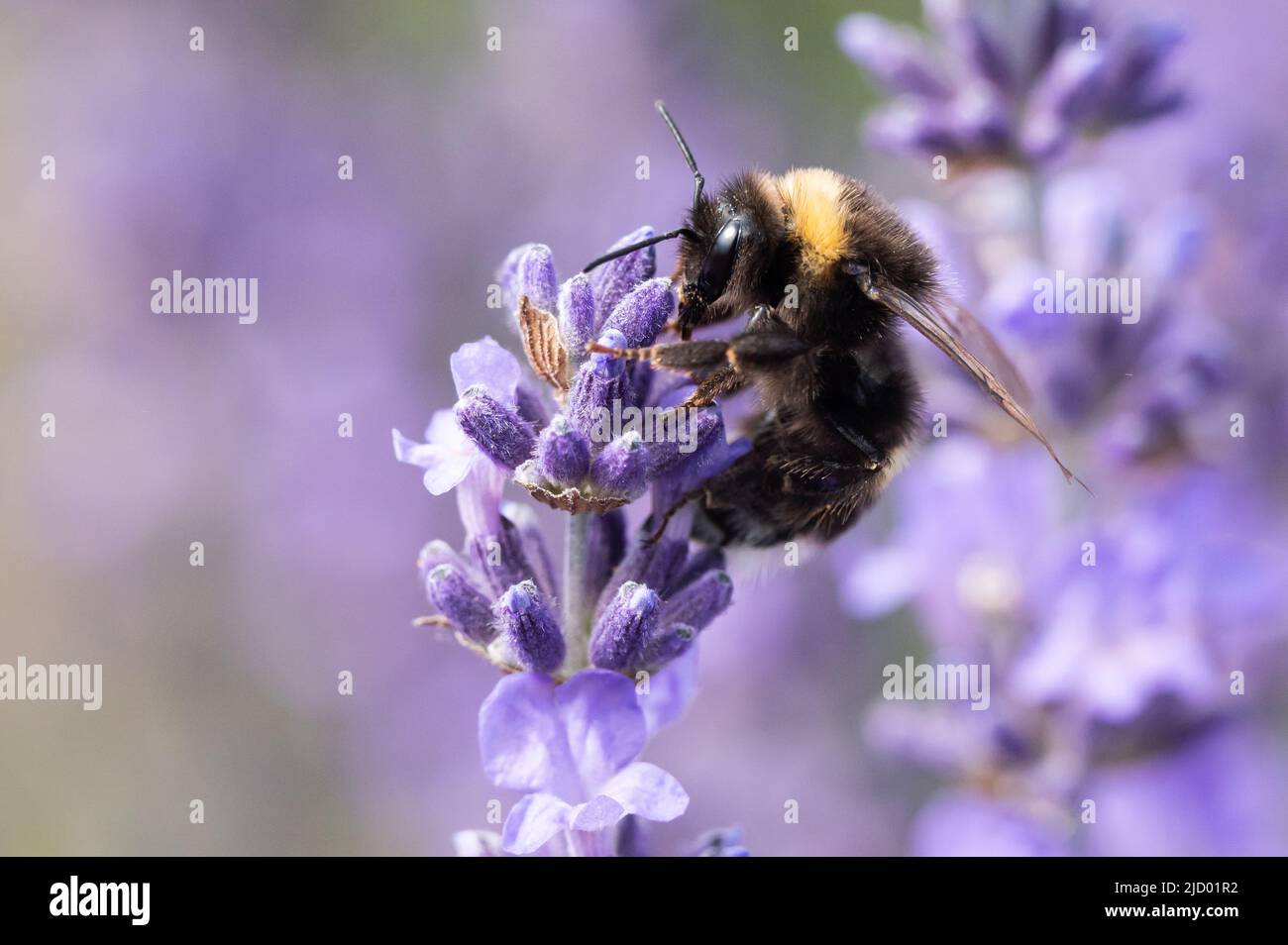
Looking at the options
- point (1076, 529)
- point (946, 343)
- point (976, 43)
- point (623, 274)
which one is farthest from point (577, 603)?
point (976, 43)

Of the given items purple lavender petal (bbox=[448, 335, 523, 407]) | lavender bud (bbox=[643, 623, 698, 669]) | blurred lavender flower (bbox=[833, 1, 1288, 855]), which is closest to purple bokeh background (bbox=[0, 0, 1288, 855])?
blurred lavender flower (bbox=[833, 1, 1288, 855])

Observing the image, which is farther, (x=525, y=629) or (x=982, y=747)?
(x=982, y=747)

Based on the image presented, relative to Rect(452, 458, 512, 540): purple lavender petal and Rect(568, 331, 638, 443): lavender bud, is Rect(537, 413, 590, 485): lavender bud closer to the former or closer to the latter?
Rect(568, 331, 638, 443): lavender bud

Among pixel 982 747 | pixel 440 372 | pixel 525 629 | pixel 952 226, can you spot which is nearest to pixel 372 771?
pixel 440 372

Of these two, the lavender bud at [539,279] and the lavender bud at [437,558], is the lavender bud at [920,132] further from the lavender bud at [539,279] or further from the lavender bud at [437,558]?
the lavender bud at [437,558]

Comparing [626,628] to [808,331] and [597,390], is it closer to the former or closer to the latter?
[597,390]

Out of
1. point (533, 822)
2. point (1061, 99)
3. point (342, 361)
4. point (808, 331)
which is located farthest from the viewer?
point (342, 361)

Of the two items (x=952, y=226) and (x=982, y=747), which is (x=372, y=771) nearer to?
(x=982, y=747)
